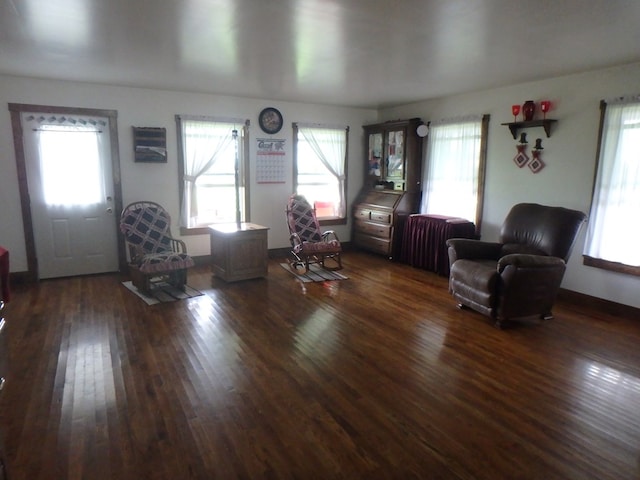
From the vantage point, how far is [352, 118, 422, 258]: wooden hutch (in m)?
6.18

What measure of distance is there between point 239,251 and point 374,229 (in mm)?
2410

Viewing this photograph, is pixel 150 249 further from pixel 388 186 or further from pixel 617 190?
pixel 617 190

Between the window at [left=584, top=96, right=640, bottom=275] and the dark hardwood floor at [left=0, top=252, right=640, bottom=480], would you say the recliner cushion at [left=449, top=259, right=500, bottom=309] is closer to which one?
the dark hardwood floor at [left=0, top=252, right=640, bottom=480]

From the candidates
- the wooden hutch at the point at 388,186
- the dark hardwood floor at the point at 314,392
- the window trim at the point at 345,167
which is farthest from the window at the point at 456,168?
the dark hardwood floor at the point at 314,392

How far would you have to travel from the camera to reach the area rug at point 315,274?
5.27 m

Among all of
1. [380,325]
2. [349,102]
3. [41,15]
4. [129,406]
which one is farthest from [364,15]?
[349,102]

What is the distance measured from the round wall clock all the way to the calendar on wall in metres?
0.15

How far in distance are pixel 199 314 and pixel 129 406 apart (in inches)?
61.9

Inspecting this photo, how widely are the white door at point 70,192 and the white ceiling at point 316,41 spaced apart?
0.62 m

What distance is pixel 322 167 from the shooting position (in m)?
6.80

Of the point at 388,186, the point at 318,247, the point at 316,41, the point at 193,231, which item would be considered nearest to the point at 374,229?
the point at 388,186

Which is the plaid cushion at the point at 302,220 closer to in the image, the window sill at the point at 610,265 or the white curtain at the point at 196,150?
the white curtain at the point at 196,150

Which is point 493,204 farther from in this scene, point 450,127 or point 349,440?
point 349,440

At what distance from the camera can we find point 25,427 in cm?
221
